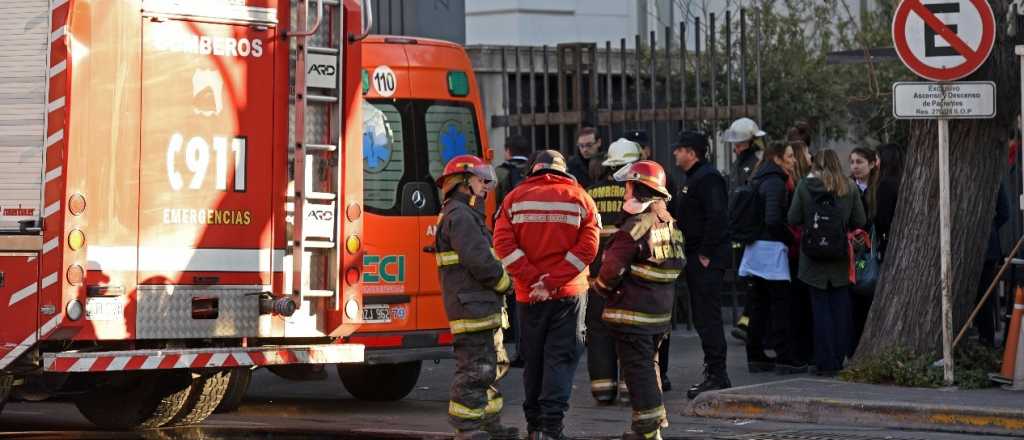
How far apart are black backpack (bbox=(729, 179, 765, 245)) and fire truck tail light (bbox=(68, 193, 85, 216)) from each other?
5.55 m

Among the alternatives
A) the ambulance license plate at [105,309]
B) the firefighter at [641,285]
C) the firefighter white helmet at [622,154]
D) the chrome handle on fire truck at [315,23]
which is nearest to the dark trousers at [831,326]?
the firefighter white helmet at [622,154]

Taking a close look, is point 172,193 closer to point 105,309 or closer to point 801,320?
point 105,309

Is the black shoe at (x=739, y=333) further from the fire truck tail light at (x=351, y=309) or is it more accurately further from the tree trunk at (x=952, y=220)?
the fire truck tail light at (x=351, y=309)

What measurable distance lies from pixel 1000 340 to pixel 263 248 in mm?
7804

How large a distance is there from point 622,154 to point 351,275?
7.75 ft

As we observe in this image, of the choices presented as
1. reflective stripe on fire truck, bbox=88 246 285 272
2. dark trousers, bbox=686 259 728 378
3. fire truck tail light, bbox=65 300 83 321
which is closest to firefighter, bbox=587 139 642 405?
dark trousers, bbox=686 259 728 378

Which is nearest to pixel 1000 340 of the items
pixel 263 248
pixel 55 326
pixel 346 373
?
pixel 346 373

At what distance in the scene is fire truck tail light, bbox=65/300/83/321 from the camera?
29.5 ft

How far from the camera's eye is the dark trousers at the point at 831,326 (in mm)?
12797

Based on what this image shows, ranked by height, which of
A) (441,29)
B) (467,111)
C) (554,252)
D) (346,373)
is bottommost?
(346,373)

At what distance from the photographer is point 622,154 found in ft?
38.2

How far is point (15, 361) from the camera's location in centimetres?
904

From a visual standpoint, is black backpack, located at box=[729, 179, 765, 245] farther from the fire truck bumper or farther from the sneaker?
the fire truck bumper

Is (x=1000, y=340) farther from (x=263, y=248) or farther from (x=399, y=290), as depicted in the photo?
(x=263, y=248)
